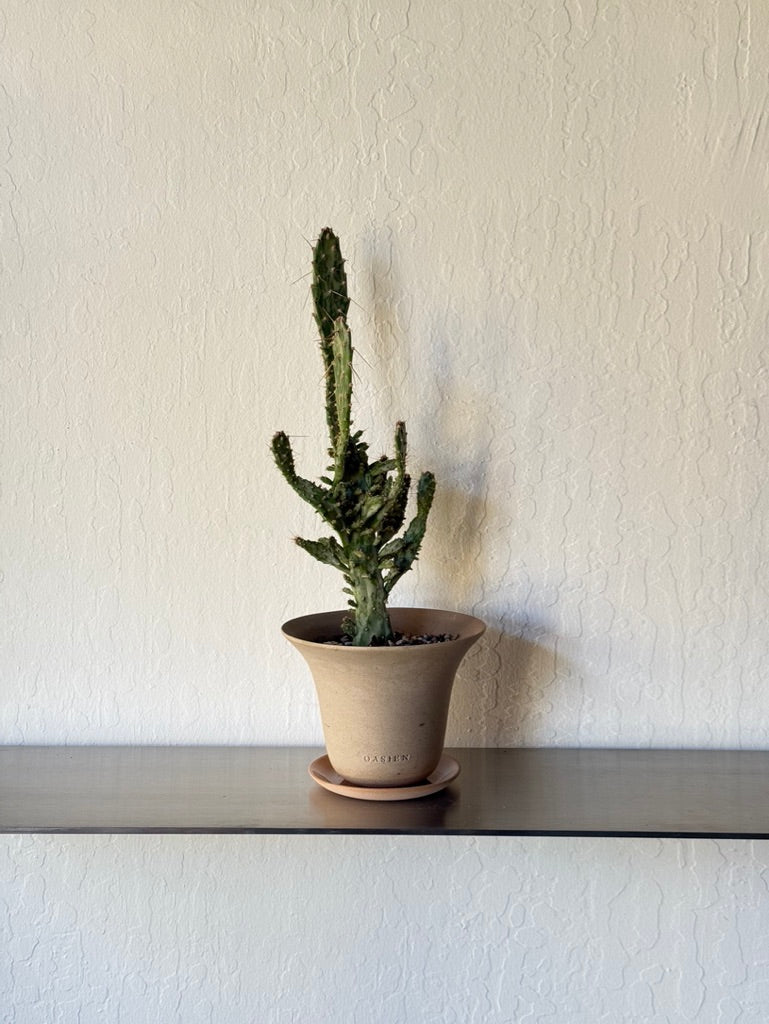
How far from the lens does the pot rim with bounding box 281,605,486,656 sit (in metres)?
0.79

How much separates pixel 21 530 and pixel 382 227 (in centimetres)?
49

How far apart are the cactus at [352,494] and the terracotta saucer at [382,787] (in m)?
0.13

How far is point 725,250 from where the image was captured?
919mm

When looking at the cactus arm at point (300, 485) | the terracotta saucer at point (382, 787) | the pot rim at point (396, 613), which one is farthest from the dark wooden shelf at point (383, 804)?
the cactus arm at point (300, 485)

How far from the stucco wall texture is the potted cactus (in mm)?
100

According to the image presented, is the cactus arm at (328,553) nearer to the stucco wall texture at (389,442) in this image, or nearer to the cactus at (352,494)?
the cactus at (352,494)

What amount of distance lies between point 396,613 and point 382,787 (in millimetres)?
169

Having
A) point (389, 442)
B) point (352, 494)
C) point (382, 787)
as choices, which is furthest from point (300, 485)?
point (382, 787)

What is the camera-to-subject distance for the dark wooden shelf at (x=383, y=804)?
2.54ft

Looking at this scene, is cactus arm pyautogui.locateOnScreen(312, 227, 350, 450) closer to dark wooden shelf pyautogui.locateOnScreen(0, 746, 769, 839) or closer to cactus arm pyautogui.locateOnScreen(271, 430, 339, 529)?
cactus arm pyautogui.locateOnScreen(271, 430, 339, 529)

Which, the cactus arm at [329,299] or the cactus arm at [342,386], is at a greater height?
the cactus arm at [329,299]

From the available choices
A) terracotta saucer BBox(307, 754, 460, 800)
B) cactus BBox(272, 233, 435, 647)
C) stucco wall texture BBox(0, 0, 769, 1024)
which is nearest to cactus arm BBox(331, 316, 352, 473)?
cactus BBox(272, 233, 435, 647)

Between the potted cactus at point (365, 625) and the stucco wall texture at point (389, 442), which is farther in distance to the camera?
the stucco wall texture at point (389, 442)

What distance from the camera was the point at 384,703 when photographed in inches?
32.0
